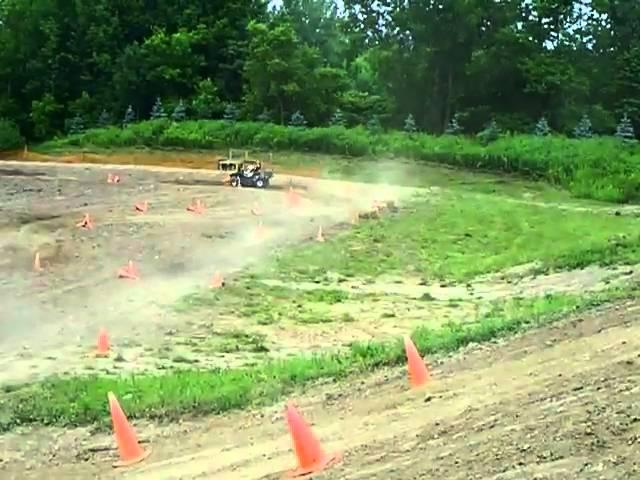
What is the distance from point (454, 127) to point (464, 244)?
1167 inches

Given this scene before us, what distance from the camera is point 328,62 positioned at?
218ft

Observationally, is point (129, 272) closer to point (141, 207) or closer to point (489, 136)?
point (141, 207)

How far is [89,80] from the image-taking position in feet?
232

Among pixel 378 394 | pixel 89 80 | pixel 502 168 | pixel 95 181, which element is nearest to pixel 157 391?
pixel 378 394

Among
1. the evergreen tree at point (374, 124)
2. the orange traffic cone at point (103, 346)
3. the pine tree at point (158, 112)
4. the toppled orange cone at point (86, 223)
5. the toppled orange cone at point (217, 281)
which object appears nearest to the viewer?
the orange traffic cone at point (103, 346)

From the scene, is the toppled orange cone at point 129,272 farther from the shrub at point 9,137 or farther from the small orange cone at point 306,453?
the shrub at point 9,137

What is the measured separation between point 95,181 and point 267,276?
74.7 feet

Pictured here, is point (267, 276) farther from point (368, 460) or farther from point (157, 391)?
point (368, 460)

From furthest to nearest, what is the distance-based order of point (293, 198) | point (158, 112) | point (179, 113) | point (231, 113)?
point (158, 112), point (179, 113), point (231, 113), point (293, 198)

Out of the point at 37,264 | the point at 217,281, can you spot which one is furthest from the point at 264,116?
the point at 217,281

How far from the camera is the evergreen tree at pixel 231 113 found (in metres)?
60.7

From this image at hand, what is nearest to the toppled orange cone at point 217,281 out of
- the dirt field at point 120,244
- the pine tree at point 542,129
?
the dirt field at point 120,244

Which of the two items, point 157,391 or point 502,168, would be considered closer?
point 157,391

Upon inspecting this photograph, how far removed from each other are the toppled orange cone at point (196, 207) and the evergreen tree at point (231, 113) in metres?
27.3
